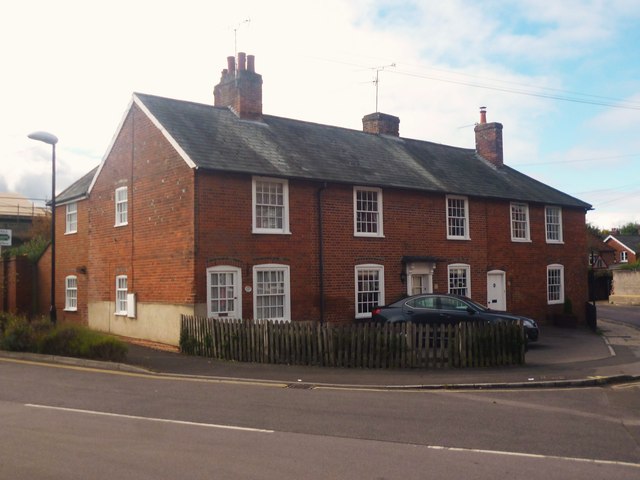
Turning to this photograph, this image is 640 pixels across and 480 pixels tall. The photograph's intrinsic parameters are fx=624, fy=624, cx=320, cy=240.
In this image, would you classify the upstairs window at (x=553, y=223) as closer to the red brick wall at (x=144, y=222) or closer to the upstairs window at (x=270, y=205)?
the upstairs window at (x=270, y=205)

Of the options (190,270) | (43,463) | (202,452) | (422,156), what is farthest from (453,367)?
(422,156)

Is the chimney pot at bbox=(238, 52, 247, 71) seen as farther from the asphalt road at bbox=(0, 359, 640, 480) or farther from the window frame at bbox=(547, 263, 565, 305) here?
the window frame at bbox=(547, 263, 565, 305)

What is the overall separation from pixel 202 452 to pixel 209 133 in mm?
14196

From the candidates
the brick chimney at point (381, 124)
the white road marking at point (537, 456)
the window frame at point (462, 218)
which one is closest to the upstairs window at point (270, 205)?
the window frame at point (462, 218)

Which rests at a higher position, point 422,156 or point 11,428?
point 422,156

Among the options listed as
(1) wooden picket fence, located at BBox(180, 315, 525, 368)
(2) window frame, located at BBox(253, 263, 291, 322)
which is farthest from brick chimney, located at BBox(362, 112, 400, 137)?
(1) wooden picket fence, located at BBox(180, 315, 525, 368)

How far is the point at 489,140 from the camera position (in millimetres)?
30500

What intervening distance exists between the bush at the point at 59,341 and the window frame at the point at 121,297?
3.98m

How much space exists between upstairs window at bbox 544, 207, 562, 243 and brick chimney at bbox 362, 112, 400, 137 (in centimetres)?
778

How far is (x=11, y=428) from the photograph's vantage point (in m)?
8.24

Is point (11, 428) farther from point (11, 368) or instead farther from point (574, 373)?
point (574, 373)

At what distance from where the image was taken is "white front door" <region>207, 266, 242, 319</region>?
17.8 meters

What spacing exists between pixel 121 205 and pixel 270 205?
18.8 ft

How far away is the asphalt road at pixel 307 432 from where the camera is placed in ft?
21.2
